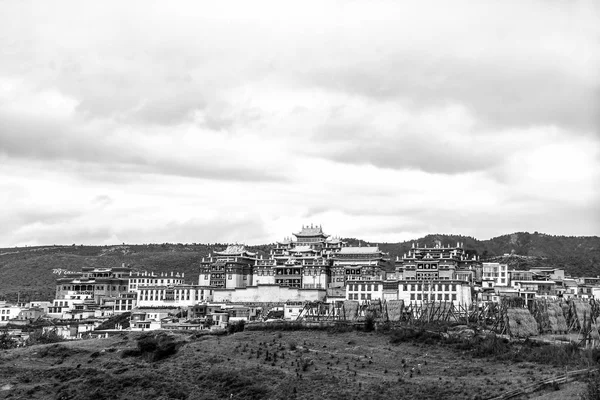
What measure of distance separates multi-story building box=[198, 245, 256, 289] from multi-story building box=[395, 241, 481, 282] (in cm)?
2742

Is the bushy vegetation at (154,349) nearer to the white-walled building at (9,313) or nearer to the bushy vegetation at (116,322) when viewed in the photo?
the bushy vegetation at (116,322)

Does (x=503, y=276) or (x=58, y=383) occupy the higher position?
(x=503, y=276)

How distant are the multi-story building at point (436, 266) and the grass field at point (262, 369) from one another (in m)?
35.9

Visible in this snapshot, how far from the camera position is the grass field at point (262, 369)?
243 feet

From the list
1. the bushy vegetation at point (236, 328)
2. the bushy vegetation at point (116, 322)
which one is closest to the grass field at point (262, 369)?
the bushy vegetation at point (236, 328)

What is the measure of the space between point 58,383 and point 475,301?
65.0 m

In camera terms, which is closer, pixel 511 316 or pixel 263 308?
pixel 511 316

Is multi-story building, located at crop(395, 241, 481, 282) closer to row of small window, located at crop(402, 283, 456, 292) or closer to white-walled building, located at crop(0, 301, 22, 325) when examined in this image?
row of small window, located at crop(402, 283, 456, 292)

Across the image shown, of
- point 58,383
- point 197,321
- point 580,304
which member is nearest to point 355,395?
point 58,383

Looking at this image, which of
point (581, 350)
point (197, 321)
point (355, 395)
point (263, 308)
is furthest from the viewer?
point (263, 308)

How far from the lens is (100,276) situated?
16000cm

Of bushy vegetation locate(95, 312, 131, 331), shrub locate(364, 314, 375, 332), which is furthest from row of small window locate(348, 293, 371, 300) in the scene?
bushy vegetation locate(95, 312, 131, 331)

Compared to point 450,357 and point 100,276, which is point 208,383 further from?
point 100,276

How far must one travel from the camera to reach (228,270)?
14925 cm
